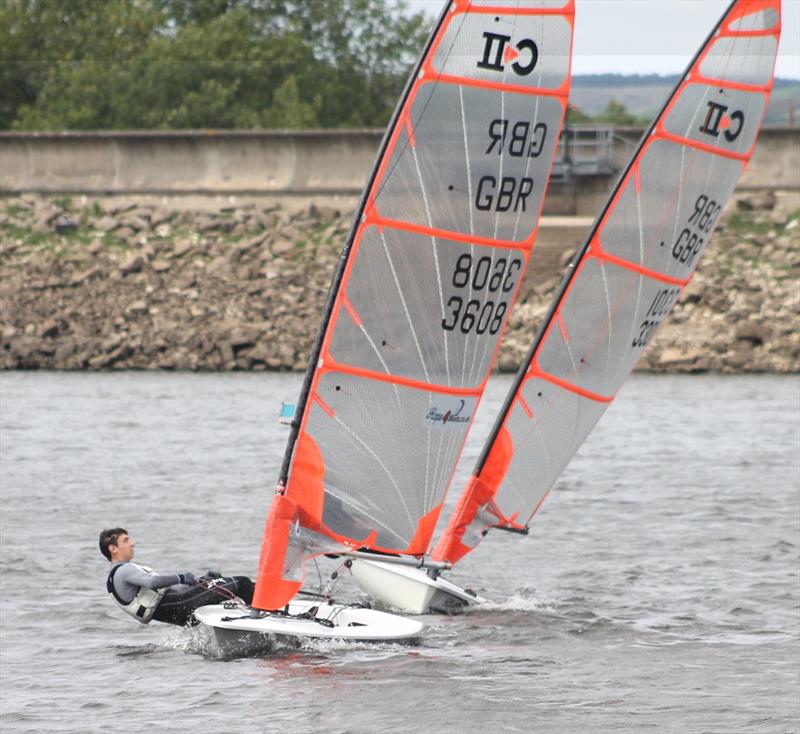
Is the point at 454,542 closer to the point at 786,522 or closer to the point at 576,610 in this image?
the point at 576,610

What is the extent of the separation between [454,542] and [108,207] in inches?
899

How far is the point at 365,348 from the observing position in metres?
13.4

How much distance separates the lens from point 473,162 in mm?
13633

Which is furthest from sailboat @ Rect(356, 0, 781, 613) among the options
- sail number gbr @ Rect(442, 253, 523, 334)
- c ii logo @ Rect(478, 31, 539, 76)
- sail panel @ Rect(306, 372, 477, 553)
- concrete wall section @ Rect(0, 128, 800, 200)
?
concrete wall section @ Rect(0, 128, 800, 200)

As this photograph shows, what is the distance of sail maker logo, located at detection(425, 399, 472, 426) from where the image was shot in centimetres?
1405

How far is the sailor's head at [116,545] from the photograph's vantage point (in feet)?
44.4

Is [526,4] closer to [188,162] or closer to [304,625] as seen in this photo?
[304,625]

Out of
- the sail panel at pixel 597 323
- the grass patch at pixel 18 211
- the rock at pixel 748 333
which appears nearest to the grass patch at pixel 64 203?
the grass patch at pixel 18 211

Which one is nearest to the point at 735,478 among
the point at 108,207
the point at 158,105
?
the point at 108,207

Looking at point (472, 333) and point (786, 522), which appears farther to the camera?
point (786, 522)

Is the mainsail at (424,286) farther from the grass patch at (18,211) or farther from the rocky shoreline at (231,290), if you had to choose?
the grass patch at (18,211)

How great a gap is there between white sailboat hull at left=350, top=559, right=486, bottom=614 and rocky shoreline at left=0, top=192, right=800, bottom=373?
56.6 ft

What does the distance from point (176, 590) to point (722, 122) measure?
21.8 ft

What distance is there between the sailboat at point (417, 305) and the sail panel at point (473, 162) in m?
0.01
